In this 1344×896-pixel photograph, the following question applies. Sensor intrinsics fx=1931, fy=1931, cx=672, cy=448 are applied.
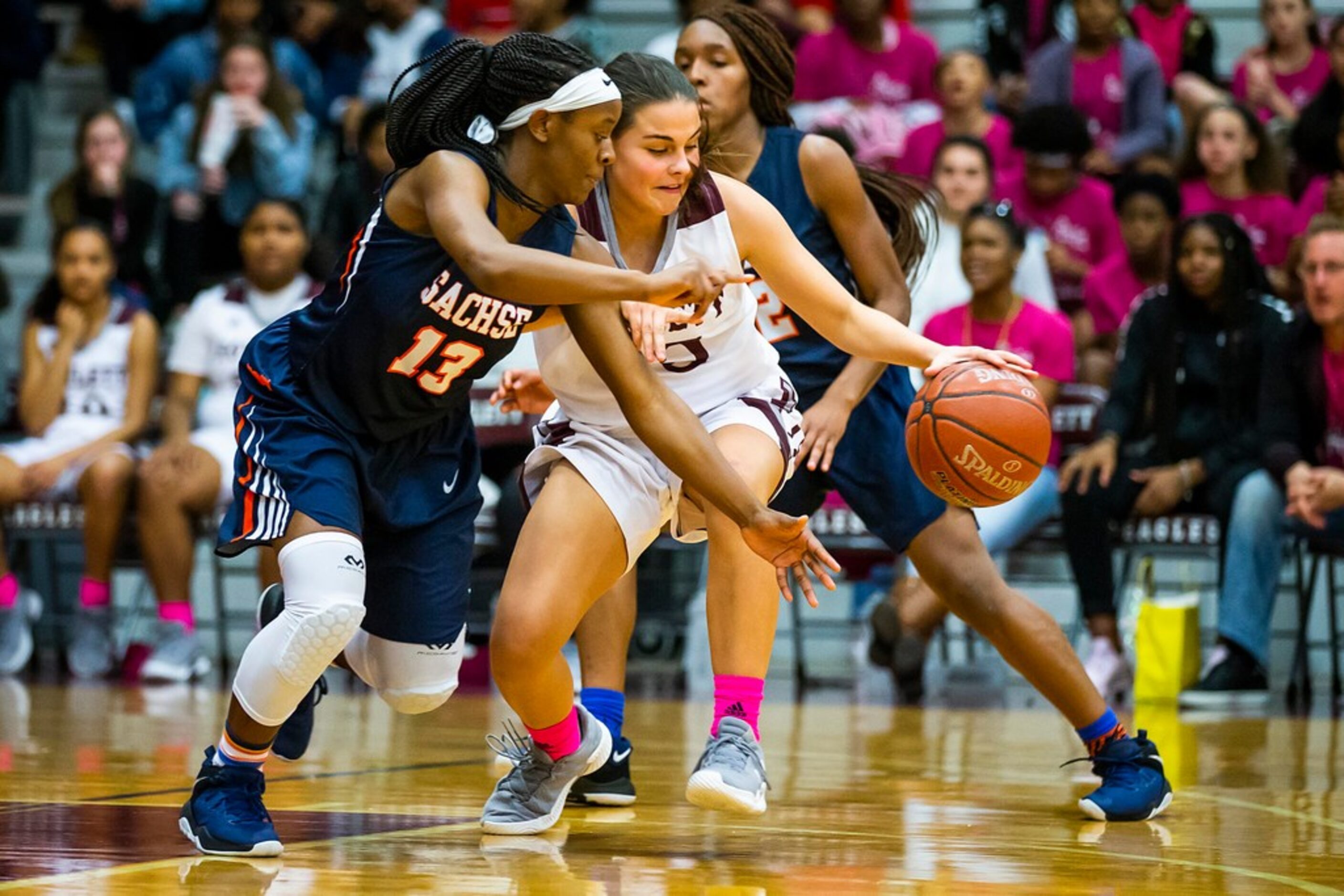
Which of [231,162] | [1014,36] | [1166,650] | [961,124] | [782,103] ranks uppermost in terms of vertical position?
[1014,36]

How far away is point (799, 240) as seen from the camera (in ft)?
13.9

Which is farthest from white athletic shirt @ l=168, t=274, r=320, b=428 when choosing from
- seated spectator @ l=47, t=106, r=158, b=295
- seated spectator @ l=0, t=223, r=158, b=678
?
seated spectator @ l=47, t=106, r=158, b=295

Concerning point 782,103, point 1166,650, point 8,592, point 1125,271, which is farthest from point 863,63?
point 782,103

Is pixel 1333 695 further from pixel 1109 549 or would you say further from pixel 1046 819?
pixel 1046 819

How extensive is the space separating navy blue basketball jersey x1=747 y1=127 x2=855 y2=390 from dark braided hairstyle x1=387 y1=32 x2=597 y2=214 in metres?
1.00

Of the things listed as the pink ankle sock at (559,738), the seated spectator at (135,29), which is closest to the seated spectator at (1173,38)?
the seated spectator at (135,29)

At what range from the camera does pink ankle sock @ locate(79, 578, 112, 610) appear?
294 inches

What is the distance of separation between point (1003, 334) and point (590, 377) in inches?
144

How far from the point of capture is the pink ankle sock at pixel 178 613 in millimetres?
7254

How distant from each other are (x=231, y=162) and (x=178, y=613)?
8.75 feet

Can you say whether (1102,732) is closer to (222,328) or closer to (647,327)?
(647,327)

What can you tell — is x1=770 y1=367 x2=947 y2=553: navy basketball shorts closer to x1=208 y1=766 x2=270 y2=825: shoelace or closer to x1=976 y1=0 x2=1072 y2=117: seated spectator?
x1=208 y1=766 x2=270 y2=825: shoelace

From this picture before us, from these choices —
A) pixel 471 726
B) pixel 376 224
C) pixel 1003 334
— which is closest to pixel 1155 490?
pixel 1003 334

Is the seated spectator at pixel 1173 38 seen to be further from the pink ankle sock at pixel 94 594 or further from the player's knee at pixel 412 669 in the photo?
the player's knee at pixel 412 669
